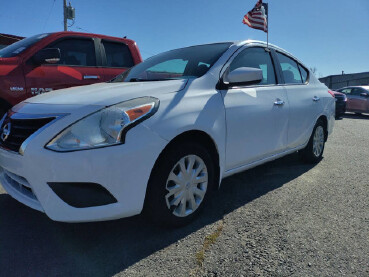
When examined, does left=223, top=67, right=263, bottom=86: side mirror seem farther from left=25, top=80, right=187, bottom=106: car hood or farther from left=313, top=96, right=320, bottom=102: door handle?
left=313, top=96, right=320, bottom=102: door handle

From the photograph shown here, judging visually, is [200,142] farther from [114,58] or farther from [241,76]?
[114,58]

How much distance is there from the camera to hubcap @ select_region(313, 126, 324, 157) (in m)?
4.31

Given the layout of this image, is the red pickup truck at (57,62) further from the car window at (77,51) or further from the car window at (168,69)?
the car window at (168,69)

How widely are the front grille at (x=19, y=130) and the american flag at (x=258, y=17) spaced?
363 cm

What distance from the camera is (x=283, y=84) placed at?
3.58 metres

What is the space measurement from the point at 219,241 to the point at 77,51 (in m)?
3.59

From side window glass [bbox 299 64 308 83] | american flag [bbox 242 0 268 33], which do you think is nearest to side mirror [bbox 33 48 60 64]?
american flag [bbox 242 0 268 33]

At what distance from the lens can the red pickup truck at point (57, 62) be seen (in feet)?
12.3

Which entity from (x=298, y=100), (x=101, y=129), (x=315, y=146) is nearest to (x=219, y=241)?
(x=101, y=129)

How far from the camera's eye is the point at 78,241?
2.22 meters

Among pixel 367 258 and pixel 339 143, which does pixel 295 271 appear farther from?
pixel 339 143

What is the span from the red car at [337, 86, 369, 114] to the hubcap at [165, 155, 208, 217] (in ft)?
43.7

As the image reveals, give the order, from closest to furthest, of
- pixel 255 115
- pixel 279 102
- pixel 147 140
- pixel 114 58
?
pixel 147 140 → pixel 255 115 → pixel 279 102 → pixel 114 58

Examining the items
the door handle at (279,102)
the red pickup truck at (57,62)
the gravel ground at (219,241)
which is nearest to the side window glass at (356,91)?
the red pickup truck at (57,62)
